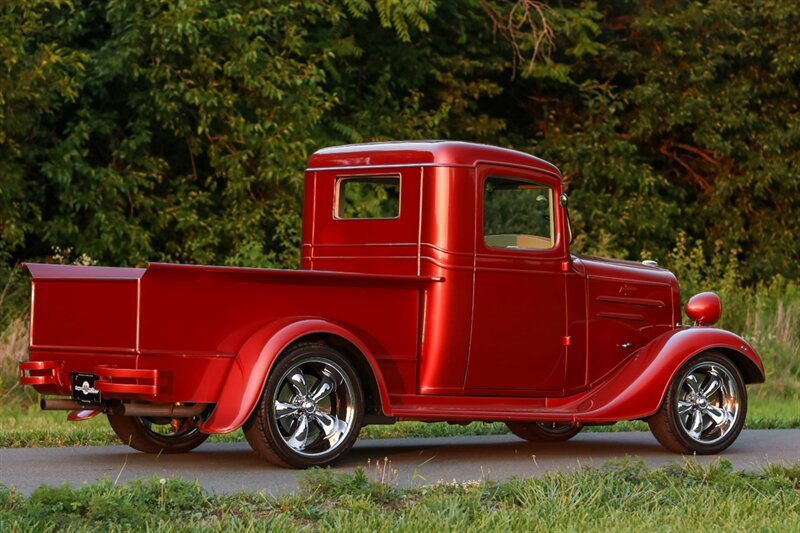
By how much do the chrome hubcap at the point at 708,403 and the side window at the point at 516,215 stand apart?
4.94 feet

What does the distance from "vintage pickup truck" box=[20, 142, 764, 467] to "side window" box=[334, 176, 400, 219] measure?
0.03 m

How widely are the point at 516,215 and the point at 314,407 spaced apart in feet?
7.11

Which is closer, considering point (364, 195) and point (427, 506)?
point (427, 506)

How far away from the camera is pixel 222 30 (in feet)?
64.8

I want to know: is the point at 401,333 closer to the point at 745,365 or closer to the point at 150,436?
the point at 150,436

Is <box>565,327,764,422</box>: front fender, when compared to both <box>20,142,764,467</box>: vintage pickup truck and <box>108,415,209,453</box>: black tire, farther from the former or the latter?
<box>108,415,209,453</box>: black tire

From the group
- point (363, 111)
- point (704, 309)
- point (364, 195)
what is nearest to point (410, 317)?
point (704, 309)

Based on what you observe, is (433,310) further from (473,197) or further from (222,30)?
(222,30)

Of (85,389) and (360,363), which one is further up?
(360,363)

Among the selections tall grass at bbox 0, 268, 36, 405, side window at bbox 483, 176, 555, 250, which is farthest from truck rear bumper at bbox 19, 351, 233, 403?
tall grass at bbox 0, 268, 36, 405

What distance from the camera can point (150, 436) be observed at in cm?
1045

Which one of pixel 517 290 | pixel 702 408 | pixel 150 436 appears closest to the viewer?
pixel 150 436

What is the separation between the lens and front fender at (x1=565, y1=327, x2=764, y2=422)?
10656 millimetres

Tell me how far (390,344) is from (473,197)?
128 centimetres
